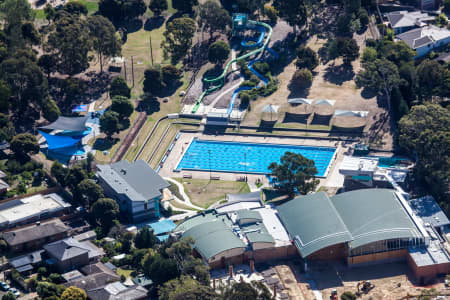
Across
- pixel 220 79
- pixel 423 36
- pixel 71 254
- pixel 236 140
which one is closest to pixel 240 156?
pixel 236 140

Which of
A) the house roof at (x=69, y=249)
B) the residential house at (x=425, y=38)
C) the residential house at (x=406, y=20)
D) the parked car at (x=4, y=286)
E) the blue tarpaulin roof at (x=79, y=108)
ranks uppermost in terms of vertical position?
the residential house at (x=406, y=20)

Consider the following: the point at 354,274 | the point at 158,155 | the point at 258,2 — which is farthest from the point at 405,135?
the point at 258,2

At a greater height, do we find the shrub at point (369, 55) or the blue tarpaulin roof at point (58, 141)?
the shrub at point (369, 55)

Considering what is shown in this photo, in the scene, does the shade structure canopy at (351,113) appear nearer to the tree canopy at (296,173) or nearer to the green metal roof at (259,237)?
the tree canopy at (296,173)

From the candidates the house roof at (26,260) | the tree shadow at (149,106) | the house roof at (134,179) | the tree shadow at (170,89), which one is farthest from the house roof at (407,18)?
the house roof at (26,260)

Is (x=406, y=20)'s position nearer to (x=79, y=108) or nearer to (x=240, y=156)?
(x=240, y=156)

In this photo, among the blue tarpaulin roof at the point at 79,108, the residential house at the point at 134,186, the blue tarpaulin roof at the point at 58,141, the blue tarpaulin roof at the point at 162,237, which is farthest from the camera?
the blue tarpaulin roof at the point at 79,108

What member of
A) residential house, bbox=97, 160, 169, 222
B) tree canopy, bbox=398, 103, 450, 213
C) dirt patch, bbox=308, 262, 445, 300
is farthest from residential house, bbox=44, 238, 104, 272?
tree canopy, bbox=398, 103, 450, 213

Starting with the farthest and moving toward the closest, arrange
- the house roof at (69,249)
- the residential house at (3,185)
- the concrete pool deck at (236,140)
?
the concrete pool deck at (236,140)
the residential house at (3,185)
the house roof at (69,249)
